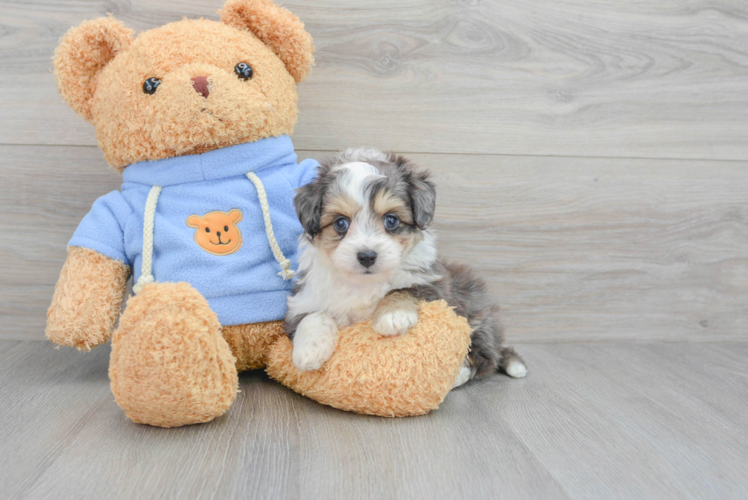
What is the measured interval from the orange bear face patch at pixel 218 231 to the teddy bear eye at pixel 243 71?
0.41 meters

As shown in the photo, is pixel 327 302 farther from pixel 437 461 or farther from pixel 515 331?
pixel 515 331

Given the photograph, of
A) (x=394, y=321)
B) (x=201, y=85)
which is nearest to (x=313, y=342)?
(x=394, y=321)

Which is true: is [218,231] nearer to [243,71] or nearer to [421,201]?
[243,71]

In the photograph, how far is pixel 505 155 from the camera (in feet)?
7.48

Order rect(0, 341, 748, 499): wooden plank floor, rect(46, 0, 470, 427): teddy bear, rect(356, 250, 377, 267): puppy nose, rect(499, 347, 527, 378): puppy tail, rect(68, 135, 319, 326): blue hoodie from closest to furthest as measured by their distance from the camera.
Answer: rect(0, 341, 748, 499): wooden plank floor → rect(356, 250, 377, 267): puppy nose → rect(46, 0, 470, 427): teddy bear → rect(68, 135, 319, 326): blue hoodie → rect(499, 347, 527, 378): puppy tail

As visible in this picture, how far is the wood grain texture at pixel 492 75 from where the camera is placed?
2094 mm

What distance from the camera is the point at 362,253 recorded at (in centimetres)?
148

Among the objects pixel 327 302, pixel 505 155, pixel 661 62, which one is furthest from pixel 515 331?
pixel 661 62

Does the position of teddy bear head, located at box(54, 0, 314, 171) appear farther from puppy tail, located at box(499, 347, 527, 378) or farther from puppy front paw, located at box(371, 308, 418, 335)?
puppy tail, located at box(499, 347, 527, 378)

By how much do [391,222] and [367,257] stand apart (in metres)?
0.16

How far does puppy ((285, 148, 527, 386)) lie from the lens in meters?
1.54

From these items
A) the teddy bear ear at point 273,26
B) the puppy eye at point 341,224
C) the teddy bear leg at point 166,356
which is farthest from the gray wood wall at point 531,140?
the teddy bear leg at point 166,356

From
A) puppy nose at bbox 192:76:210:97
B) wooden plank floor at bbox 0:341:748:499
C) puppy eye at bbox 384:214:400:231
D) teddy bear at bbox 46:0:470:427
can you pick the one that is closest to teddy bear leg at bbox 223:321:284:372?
teddy bear at bbox 46:0:470:427

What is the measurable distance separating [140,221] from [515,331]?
5.09 feet
